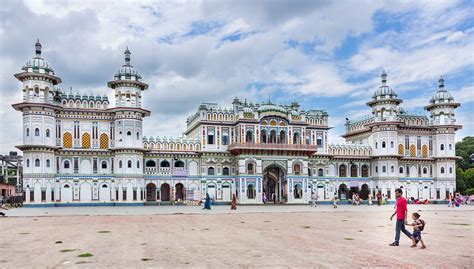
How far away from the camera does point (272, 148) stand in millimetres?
56969

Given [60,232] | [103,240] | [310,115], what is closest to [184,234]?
[103,240]

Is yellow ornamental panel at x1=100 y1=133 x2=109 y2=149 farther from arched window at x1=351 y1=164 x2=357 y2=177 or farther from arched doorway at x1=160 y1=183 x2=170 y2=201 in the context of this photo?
arched window at x1=351 y1=164 x2=357 y2=177

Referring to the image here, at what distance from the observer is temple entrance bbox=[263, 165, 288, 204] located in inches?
2323

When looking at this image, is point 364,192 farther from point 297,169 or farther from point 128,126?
point 128,126

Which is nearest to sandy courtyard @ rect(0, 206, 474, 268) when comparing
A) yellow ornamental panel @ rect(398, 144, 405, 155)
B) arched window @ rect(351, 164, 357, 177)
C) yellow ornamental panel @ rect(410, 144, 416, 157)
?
arched window @ rect(351, 164, 357, 177)

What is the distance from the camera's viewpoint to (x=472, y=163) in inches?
3241

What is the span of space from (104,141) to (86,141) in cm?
195

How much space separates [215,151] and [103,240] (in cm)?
4148

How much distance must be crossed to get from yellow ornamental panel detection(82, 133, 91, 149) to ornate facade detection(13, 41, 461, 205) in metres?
0.11

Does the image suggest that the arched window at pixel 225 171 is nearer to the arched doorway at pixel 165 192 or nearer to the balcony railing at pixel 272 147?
the balcony railing at pixel 272 147

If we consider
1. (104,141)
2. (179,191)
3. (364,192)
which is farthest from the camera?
(364,192)

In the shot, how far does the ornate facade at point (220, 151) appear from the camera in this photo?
168 feet

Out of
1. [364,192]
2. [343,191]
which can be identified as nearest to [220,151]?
[343,191]

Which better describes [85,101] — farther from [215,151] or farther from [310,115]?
[310,115]
